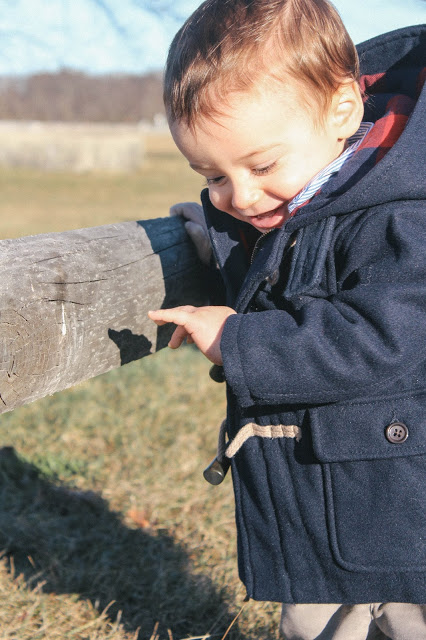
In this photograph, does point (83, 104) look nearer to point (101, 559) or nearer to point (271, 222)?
point (101, 559)

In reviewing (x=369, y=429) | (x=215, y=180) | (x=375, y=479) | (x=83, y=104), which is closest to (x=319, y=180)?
(x=215, y=180)

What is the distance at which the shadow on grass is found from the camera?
2309 millimetres

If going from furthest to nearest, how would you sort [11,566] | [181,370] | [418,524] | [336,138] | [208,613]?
[181,370], [11,566], [208,613], [336,138], [418,524]

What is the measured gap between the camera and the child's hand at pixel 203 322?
145cm

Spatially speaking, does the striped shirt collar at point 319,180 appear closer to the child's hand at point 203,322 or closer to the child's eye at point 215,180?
the child's eye at point 215,180

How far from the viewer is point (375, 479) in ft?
4.65

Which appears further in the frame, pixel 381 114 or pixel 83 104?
pixel 83 104

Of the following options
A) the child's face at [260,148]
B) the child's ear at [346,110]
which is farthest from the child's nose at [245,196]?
the child's ear at [346,110]

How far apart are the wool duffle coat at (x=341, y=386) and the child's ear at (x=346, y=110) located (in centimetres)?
6

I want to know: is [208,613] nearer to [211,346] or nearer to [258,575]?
[258,575]

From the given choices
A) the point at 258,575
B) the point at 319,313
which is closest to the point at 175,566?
the point at 258,575

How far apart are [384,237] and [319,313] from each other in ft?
0.62

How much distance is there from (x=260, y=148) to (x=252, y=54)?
185mm

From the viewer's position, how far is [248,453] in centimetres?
156
